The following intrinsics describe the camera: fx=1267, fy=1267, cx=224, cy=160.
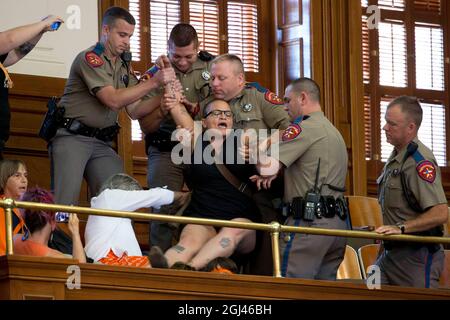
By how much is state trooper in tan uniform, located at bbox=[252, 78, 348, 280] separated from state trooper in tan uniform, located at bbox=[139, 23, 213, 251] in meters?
0.92

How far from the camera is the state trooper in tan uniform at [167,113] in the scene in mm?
7582

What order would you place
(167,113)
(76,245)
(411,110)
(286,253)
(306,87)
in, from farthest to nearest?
(167,113)
(411,110)
(306,87)
(286,253)
(76,245)

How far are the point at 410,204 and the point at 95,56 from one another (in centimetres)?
210

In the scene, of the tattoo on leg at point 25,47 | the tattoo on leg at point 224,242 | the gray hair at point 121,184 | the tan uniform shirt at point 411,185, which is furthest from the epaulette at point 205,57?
the tattoo on leg at point 224,242

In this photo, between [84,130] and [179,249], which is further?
[84,130]

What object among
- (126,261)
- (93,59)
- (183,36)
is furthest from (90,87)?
(126,261)

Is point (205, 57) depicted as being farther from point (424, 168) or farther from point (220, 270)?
point (220, 270)

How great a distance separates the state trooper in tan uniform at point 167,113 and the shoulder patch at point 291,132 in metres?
0.85

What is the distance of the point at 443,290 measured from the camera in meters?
6.75

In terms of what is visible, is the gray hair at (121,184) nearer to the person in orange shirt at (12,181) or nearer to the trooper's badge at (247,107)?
the person in orange shirt at (12,181)

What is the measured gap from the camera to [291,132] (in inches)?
266

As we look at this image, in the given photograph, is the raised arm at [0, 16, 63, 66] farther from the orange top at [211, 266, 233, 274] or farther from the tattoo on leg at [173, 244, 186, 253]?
the orange top at [211, 266, 233, 274]

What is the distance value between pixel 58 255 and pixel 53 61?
323 centimetres
